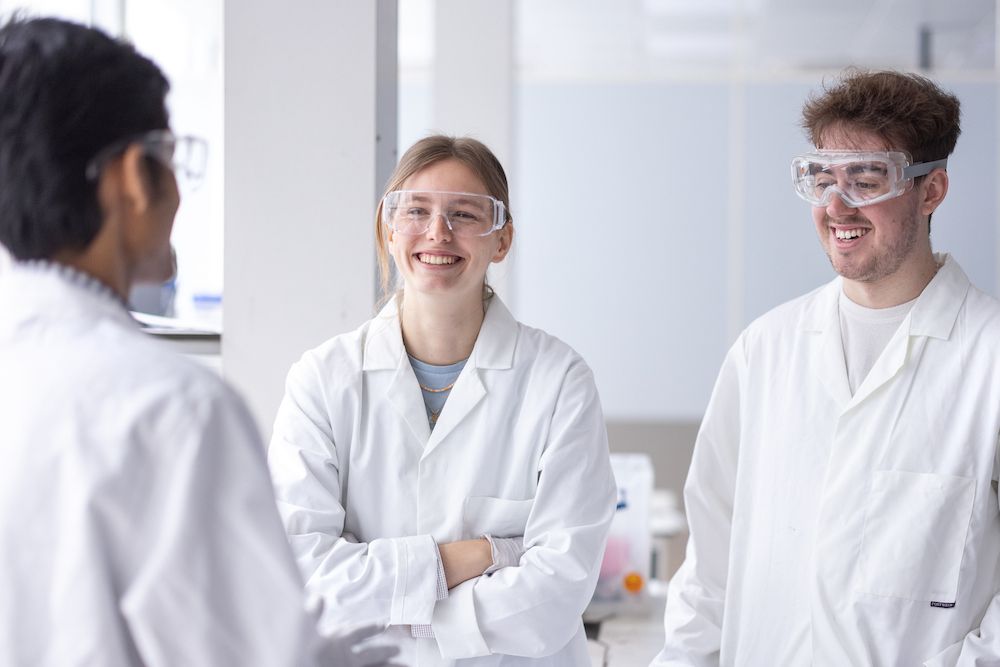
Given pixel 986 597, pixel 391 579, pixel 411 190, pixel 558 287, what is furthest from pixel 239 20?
pixel 558 287

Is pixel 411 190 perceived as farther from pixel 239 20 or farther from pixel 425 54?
pixel 425 54

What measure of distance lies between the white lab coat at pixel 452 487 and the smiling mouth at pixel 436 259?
0.47 ft

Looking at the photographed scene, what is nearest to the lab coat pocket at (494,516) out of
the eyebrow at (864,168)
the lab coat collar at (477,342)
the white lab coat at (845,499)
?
the lab coat collar at (477,342)

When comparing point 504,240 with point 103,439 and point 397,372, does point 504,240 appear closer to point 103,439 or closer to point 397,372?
point 397,372

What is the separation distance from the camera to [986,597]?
5.00ft

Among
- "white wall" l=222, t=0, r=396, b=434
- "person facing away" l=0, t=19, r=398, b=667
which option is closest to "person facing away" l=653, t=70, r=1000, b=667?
"white wall" l=222, t=0, r=396, b=434

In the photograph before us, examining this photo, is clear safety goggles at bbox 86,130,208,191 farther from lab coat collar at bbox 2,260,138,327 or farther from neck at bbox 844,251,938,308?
neck at bbox 844,251,938,308

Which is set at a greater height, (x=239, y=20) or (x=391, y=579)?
(x=239, y=20)

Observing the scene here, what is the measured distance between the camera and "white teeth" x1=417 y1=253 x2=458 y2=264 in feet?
5.52

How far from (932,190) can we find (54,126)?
145 cm

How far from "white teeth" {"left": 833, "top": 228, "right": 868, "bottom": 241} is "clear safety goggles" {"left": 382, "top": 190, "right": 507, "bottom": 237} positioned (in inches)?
23.4

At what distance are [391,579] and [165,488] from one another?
783 millimetres

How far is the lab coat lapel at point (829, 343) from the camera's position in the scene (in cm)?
167

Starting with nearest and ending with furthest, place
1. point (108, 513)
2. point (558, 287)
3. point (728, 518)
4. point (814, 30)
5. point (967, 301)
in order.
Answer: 1. point (108, 513)
2. point (967, 301)
3. point (728, 518)
4. point (814, 30)
5. point (558, 287)
